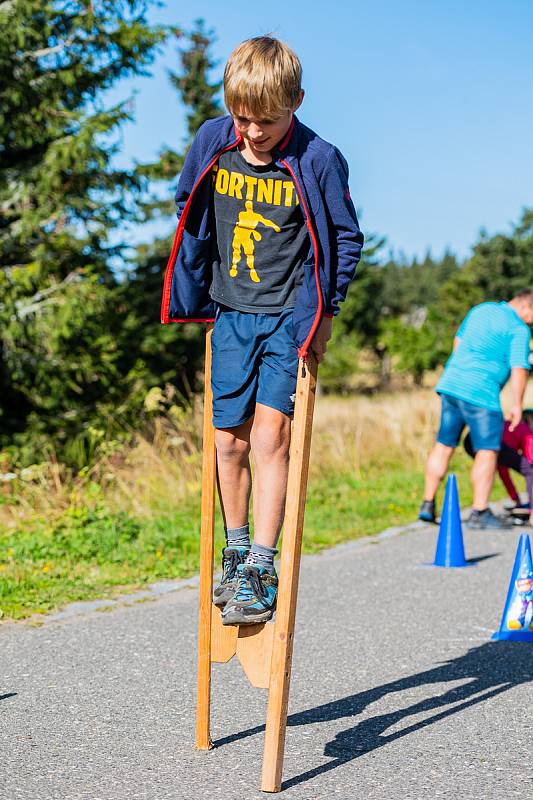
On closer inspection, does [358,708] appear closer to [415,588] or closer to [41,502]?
[415,588]

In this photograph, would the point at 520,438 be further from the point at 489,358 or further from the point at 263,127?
the point at 263,127

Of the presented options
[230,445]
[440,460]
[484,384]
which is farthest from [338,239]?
[440,460]

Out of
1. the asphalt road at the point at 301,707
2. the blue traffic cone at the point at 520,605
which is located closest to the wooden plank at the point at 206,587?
the asphalt road at the point at 301,707

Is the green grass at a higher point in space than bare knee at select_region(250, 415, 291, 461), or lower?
lower

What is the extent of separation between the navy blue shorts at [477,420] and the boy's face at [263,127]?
19.1 ft

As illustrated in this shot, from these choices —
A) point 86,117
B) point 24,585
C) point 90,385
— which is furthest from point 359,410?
point 24,585

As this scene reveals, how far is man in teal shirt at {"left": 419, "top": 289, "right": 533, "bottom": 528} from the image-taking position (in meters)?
8.79

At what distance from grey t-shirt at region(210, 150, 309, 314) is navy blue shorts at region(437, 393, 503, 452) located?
555cm

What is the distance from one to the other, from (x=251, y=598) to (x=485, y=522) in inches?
233

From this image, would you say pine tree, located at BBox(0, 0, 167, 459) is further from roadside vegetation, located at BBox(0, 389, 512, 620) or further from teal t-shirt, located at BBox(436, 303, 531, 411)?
teal t-shirt, located at BBox(436, 303, 531, 411)

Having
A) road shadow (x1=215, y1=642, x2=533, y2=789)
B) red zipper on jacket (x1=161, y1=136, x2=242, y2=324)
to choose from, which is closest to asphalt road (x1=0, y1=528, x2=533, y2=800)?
road shadow (x1=215, y1=642, x2=533, y2=789)

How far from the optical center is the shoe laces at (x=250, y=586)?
3.53 metres

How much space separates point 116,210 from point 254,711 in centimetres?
1424

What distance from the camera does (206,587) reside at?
12.0ft
